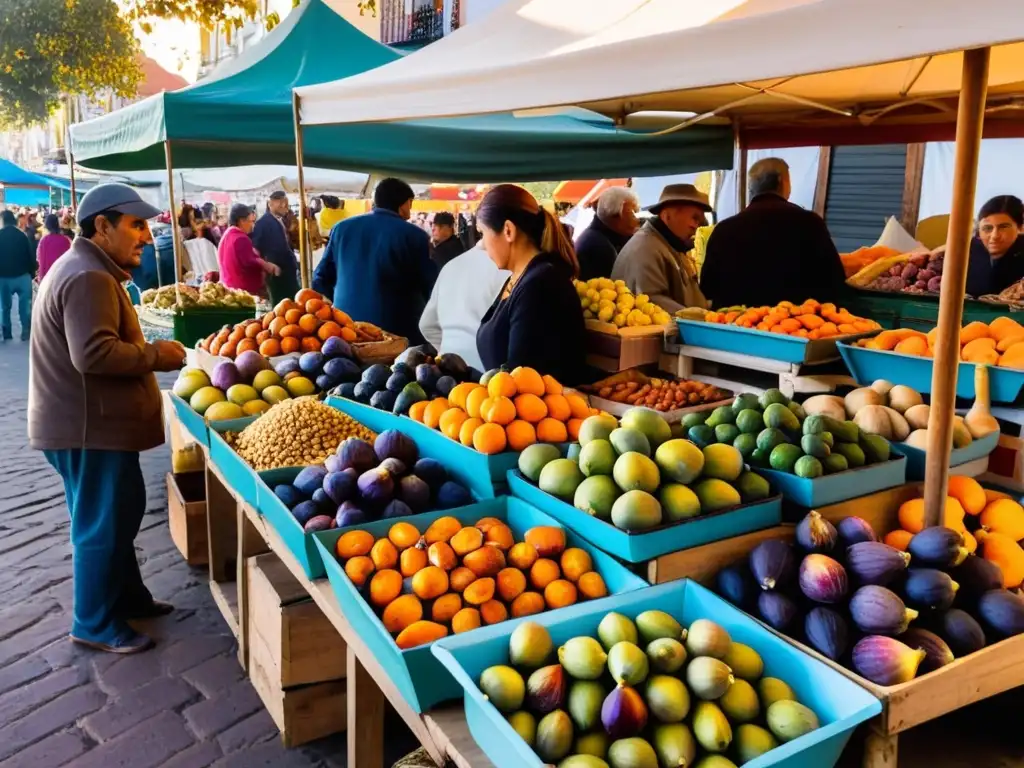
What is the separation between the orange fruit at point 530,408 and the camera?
2.53 m

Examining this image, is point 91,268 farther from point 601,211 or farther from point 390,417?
point 601,211

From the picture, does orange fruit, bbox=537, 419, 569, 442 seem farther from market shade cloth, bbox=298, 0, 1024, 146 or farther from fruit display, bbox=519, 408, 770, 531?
market shade cloth, bbox=298, 0, 1024, 146

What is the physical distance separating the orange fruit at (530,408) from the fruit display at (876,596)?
83cm

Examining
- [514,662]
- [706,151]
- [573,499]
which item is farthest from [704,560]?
[706,151]

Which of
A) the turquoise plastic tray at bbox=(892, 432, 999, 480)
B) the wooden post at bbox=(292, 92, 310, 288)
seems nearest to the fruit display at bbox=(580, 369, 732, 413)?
the turquoise plastic tray at bbox=(892, 432, 999, 480)

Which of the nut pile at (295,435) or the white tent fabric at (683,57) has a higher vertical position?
the white tent fabric at (683,57)

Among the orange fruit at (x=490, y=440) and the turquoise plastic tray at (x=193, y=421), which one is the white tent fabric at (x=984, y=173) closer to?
the orange fruit at (x=490, y=440)

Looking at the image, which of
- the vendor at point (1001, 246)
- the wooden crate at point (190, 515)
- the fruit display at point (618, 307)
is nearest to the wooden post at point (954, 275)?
the fruit display at point (618, 307)

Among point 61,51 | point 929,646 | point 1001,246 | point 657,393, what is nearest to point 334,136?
point 657,393

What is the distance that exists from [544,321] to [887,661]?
6.39ft

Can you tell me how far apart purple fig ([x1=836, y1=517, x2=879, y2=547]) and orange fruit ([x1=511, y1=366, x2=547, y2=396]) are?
1.06 metres

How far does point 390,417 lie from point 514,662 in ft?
5.12

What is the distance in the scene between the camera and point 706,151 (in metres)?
7.13

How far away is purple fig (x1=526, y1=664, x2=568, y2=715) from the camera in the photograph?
1460 millimetres
